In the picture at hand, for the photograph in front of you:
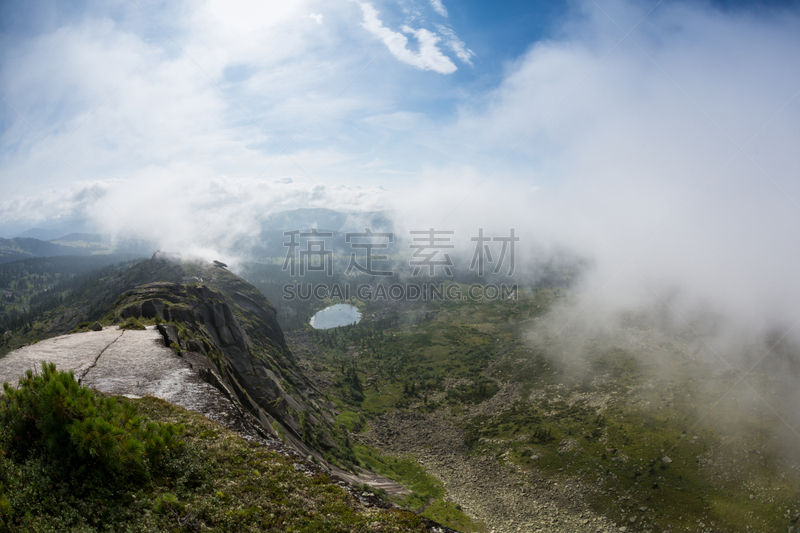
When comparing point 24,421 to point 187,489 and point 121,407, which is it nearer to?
point 121,407

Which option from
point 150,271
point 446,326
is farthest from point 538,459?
point 150,271

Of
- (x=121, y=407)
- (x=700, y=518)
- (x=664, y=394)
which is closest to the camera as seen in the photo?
(x=121, y=407)

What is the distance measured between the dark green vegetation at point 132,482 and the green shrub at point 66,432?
0.03 metres

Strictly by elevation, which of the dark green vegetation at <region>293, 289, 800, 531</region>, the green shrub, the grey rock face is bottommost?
the dark green vegetation at <region>293, 289, 800, 531</region>

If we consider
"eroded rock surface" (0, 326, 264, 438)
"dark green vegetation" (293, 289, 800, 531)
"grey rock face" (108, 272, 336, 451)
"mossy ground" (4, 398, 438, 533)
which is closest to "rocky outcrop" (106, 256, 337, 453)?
"grey rock face" (108, 272, 336, 451)

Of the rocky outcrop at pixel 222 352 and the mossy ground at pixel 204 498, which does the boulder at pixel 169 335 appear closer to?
the rocky outcrop at pixel 222 352

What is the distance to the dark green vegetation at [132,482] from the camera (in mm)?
10289

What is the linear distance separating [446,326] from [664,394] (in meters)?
113

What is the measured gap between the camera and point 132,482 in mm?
12109

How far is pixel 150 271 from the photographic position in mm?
179500

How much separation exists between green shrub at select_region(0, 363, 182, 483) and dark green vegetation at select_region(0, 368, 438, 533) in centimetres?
3

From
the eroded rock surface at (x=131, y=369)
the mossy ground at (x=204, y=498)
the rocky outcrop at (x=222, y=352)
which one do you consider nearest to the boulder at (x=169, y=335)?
the rocky outcrop at (x=222, y=352)

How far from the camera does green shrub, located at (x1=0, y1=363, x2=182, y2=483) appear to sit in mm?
11047

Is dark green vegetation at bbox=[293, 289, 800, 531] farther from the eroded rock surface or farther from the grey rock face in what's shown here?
the eroded rock surface
